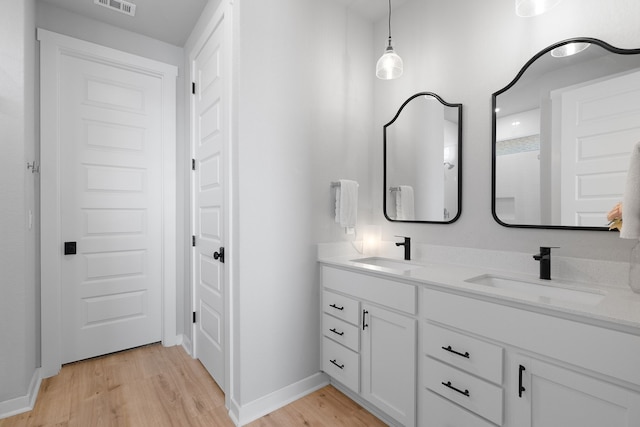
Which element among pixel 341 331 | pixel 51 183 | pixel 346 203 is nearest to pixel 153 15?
pixel 51 183

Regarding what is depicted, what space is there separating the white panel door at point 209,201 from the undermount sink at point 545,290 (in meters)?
1.62

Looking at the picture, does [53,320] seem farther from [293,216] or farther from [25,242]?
[293,216]

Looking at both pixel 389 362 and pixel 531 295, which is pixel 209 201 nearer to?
pixel 389 362

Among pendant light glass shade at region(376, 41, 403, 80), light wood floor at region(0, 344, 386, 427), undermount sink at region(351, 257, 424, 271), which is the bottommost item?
light wood floor at region(0, 344, 386, 427)

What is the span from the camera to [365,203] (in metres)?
2.50

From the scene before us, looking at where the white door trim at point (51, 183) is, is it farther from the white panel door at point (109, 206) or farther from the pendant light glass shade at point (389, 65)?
the pendant light glass shade at point (389, 65)

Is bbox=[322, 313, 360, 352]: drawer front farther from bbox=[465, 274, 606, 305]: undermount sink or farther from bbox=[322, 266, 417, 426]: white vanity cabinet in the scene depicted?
bbox=[465, 274, 606, 305]: undermount sink

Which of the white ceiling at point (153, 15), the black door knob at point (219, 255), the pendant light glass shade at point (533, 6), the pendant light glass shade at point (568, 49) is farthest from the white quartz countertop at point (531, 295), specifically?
the white ceiling at point (153, 15)

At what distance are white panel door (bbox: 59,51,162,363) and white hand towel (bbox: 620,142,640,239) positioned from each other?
122 inches

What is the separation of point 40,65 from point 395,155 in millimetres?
2726

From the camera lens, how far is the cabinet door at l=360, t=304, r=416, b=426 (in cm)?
157

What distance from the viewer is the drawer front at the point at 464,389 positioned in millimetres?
1246

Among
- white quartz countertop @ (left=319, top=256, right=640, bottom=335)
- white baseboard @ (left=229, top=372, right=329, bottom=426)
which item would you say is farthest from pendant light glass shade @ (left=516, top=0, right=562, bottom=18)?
white baseboard @ (left=229, top=372, right=329, bottom=426)

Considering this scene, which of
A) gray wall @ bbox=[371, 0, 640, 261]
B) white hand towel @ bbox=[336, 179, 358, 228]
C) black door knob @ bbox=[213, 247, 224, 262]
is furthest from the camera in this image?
white hand towel @ bbox=[336, 179, 358, 228]
